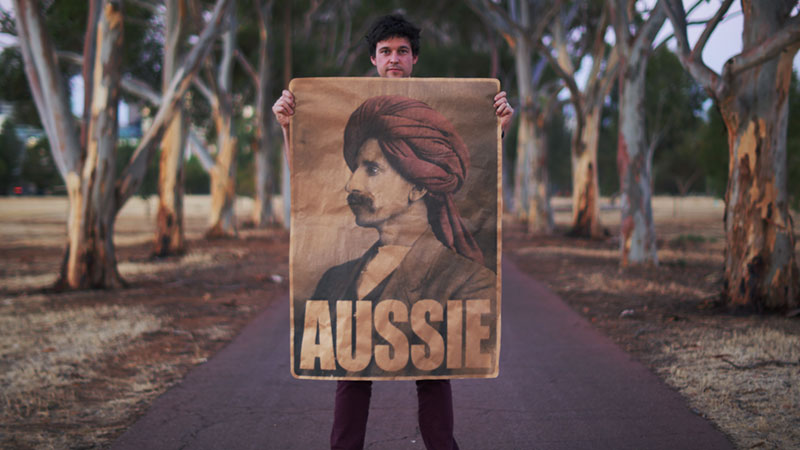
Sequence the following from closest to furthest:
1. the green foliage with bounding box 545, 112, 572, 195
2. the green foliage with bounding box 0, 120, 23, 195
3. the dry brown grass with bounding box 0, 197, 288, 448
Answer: the dry brown grass with bounding box 0, 197, 288, 448 < the green foliage with bounding box 0, 120, 23, 195 < the green foliage with bounding box 545, 112, 572, 195

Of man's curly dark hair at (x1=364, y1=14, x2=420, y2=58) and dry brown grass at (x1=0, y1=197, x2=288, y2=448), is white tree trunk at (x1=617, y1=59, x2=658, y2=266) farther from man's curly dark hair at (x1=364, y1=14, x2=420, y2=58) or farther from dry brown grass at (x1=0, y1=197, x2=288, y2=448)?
man's curly dark hair at (x1=364, y1=14, x2=420, y2=58)

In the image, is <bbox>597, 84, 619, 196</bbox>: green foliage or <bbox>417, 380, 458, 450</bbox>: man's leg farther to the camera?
<bbox>597, 84, 619, 196</bbox>: green foliage

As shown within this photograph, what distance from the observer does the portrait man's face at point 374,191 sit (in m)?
3.07

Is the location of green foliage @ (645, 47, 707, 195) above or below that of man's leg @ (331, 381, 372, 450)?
above

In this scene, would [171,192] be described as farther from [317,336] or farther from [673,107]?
[673,107]

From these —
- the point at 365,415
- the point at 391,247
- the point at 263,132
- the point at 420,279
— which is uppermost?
the point at 263,132

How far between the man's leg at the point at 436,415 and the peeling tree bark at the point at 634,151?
9.22m

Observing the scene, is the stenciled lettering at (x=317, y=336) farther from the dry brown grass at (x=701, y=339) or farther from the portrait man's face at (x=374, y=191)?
the dry brown grass at (x=701, y=339)

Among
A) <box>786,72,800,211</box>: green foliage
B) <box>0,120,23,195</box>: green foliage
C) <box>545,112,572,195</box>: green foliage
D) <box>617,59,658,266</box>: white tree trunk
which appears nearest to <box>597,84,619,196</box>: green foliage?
<box>545,112,572,195</box>: green foliage

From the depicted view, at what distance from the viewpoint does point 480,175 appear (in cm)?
311

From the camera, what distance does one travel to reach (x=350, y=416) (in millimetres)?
3033

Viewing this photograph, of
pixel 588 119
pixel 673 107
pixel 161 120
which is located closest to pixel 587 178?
pixel 588 119

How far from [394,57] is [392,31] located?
11cm

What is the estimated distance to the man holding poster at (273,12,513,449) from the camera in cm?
304
